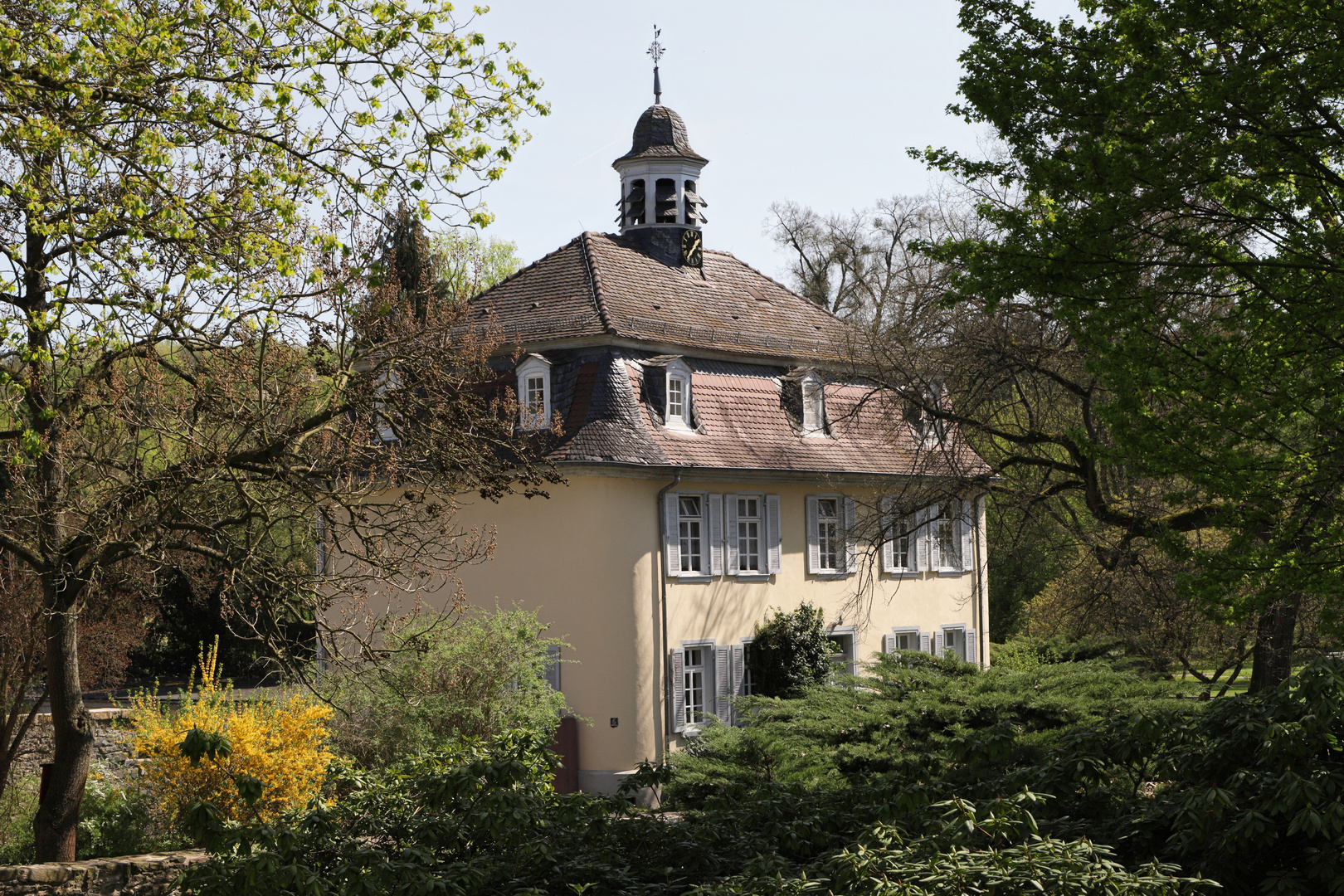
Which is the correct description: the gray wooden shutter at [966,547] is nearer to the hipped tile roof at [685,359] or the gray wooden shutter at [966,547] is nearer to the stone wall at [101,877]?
the hipped tile roof at [685,359]

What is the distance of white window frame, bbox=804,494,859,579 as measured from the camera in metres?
23.2

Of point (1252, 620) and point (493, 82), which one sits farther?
point (1252, 620)

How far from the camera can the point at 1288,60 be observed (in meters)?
9.70

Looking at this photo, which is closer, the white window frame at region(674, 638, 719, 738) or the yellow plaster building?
the yellow plaster building

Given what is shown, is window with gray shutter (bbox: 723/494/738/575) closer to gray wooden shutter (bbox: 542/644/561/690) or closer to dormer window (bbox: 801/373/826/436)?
dormer window (bbox: 801/373/826/436)

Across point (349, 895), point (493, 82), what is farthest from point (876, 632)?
point (349, 895)

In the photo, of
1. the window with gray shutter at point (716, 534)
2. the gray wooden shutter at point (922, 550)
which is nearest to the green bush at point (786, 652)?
the window with gray shutter at point (716, 534)

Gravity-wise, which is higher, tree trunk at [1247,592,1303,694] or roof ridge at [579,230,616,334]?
roof ridge at [579,230,616,334]

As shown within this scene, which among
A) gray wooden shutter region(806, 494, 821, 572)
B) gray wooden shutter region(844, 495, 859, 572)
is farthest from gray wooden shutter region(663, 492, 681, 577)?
gray wooden shutter region(844, 495, 859, 572)

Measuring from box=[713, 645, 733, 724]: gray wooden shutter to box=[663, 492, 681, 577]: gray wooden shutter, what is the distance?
62.2 inches

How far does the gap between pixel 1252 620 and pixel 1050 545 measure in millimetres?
14235

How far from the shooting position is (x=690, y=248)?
82.8ft

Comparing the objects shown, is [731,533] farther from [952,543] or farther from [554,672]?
[952,543]

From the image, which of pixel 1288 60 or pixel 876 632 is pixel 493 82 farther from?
pixel 876 632
